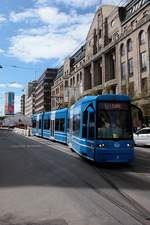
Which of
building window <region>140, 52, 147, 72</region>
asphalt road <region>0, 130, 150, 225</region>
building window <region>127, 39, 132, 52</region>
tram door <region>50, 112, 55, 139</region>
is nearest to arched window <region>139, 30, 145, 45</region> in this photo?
building window <region>140, 52, 147, 72</region>

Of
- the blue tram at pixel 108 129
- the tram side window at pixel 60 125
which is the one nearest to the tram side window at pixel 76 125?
the blue tram at pixel 108 129

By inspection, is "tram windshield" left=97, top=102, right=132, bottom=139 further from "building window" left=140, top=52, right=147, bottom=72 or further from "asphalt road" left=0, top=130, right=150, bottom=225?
"building window" left=140, top=52, right=147, bottom=72

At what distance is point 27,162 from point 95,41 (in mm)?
62473

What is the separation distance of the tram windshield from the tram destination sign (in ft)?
136

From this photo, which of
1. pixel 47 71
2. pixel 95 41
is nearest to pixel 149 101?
pixel 95 41

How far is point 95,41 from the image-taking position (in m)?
76.2

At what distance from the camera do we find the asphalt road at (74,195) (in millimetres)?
6863

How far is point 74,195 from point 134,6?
53.5m

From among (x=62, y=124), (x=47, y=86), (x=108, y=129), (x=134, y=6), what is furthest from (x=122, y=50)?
(x=47, y=86)

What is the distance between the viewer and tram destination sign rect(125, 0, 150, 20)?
54116 millimetres

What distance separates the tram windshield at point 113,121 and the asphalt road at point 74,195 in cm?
133

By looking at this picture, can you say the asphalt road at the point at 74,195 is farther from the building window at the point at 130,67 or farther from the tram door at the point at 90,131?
the building window at the point at 130,67

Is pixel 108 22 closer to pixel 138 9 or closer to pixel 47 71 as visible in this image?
pixel 138 9

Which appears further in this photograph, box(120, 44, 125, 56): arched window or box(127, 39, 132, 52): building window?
box(120, 44, 125, 56): arched window
